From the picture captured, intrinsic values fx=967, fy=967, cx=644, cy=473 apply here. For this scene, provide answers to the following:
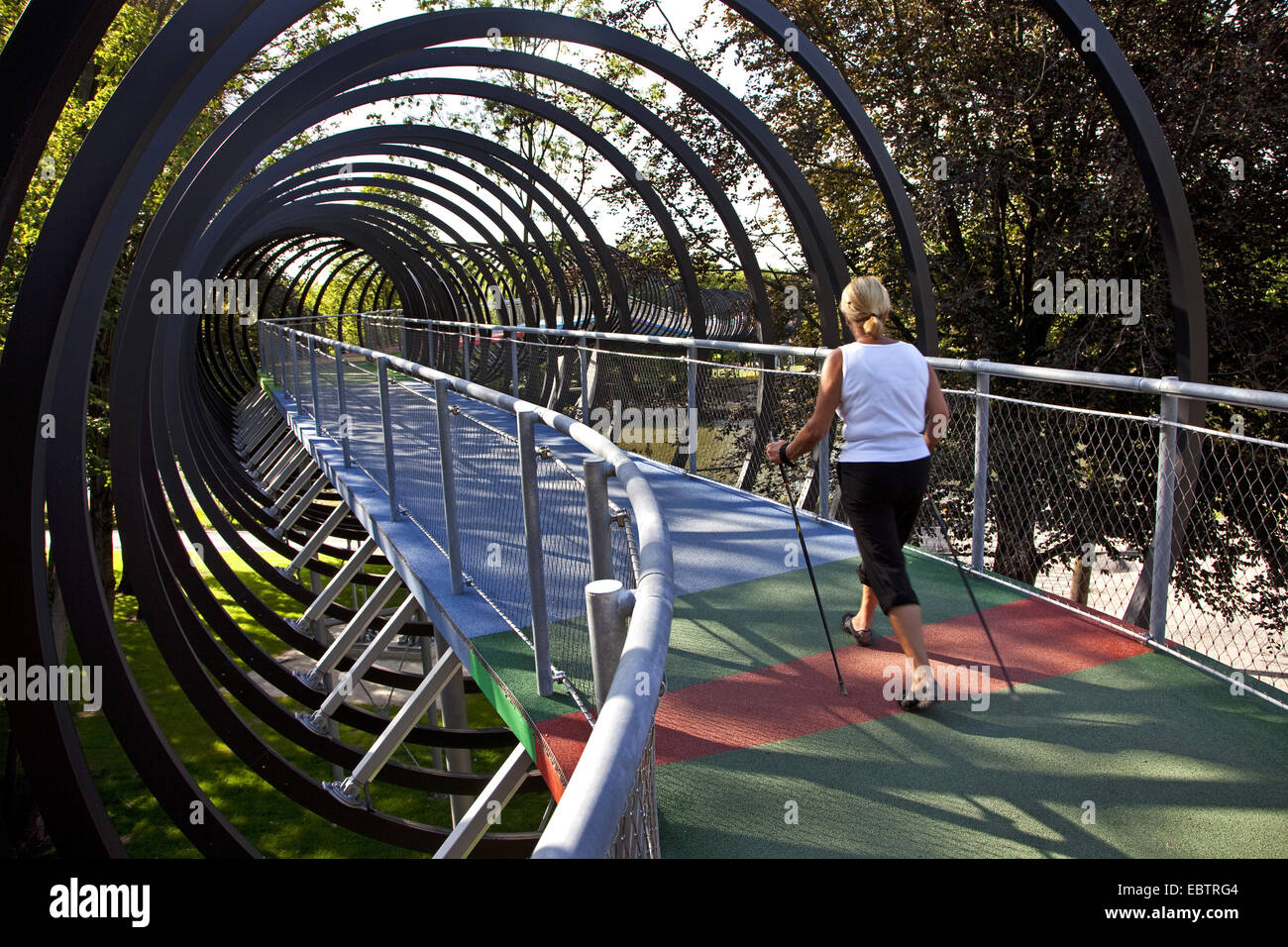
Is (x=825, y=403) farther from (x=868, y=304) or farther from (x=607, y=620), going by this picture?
(x=607, y=620)

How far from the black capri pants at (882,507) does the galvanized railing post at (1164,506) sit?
3.44ft

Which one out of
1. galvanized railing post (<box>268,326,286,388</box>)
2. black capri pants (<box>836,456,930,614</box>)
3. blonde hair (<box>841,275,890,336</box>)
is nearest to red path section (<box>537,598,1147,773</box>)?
black capri pants (<box>836,456,930,614</box>)

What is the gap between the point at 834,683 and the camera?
4152 mm

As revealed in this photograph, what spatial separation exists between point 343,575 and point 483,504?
4677mm

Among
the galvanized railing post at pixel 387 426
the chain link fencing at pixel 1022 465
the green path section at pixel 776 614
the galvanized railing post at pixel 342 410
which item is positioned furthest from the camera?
the galvanized railing post at pixel 342 410

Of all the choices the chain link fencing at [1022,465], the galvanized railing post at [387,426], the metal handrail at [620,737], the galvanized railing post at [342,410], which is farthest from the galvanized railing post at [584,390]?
the metal handrail at [620,737]

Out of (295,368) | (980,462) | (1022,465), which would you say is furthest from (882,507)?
(295,368)

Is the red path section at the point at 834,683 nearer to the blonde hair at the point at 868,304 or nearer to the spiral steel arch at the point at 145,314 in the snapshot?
the blonde hair at the point at 868,304

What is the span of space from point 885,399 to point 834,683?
1.24 m

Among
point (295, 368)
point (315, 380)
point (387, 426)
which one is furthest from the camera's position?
point (295, 368)

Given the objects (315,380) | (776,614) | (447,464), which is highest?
(315,380)

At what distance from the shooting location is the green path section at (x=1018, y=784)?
2934 millimetres

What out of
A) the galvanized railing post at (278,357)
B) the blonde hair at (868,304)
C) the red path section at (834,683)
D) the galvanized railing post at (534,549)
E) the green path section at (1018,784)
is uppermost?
the galvanized railing post at (278,357)
